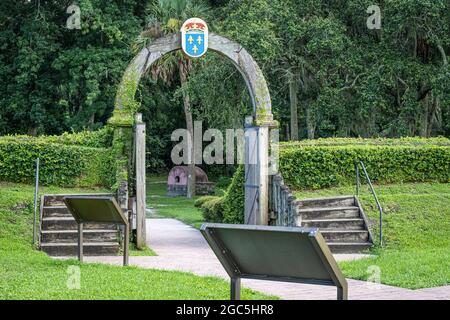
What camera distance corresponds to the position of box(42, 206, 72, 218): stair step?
16656 mm

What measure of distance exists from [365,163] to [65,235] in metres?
7.39

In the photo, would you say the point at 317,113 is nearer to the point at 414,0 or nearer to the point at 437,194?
the point at 414,0

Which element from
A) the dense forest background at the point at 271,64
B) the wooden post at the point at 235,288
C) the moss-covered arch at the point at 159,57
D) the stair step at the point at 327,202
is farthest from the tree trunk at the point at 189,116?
the wooden post at the point at 235,288

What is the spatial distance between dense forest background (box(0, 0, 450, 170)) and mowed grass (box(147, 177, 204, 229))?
3.65m

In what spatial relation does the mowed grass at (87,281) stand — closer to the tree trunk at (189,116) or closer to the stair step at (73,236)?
the stair step at (73,236)

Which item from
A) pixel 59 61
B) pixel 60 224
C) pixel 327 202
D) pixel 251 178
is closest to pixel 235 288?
pixel 60 224

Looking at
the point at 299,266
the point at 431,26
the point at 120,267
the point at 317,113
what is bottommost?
the point at 120,267

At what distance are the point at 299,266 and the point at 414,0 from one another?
18.5 metres

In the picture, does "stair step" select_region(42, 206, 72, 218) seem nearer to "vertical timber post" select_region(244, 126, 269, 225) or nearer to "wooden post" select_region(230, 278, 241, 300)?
"vertical timber post" select_region(244, 126, 269, 225)

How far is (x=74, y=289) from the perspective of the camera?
9.94 metres

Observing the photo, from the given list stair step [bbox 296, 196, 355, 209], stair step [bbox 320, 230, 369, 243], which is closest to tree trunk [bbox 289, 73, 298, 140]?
stair step [bbox 296, 196, 355, 209]

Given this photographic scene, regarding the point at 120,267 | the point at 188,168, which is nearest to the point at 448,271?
the point at 120,267

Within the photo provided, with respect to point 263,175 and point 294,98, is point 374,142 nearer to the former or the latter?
point 263,175

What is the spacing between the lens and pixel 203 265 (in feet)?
46.1
